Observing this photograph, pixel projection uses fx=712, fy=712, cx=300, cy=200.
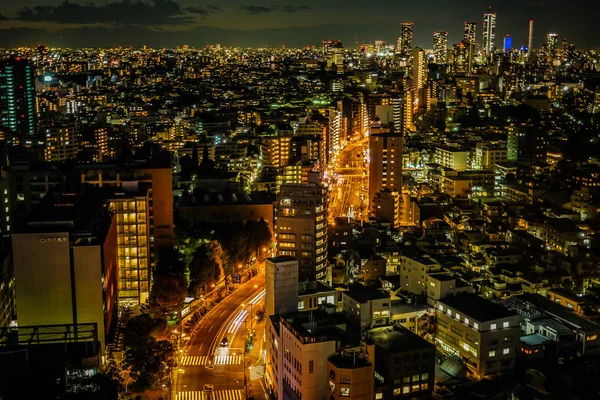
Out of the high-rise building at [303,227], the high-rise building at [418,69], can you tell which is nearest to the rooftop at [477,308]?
the high-rise building at [303,227]

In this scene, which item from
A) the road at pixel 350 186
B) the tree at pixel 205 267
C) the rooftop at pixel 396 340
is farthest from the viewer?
the road at pixel 350 186

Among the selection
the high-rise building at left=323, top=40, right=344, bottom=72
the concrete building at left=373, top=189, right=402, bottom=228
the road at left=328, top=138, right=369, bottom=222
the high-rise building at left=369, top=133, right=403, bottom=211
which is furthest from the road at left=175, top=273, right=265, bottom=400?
the high-rise building at left=323, top=40, right=344, bottom=72

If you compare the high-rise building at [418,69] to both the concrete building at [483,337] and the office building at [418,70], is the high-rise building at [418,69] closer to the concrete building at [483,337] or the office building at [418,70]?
the office building at [418,70]

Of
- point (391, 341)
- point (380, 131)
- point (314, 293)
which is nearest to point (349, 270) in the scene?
point (314, 293)

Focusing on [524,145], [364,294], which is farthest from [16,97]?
[364,294]

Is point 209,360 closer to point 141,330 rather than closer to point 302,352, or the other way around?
point 141,330

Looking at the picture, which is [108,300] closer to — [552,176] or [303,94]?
[552,176]

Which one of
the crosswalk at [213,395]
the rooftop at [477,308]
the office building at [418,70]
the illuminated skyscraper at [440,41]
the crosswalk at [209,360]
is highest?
the illuminated skyscraper at [440,41]
